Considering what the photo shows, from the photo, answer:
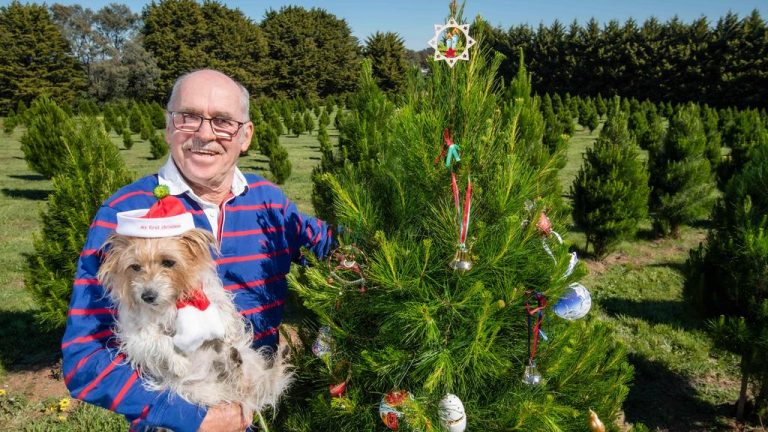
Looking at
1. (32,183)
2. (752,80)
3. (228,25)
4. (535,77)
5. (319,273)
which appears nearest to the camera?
(319,273)

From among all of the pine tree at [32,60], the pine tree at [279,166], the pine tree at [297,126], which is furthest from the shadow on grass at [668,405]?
the pine tree at [32,60]

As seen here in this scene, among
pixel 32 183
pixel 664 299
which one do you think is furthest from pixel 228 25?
pixel 664 299

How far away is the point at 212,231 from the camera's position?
2553 millimetres

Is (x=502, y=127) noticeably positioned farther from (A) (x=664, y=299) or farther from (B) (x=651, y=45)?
(B) (x=651, y=45)

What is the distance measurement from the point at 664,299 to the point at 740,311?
4035 millimetres

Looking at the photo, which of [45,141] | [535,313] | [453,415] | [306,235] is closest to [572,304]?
[535,313]

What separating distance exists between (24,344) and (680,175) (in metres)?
13.3

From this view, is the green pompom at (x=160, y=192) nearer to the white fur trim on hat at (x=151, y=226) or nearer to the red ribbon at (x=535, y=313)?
the white fur trim on hat at (x=151, y=226)

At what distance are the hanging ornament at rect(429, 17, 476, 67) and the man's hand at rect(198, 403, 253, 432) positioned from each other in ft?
5.87

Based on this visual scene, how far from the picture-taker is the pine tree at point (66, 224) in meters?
5.36

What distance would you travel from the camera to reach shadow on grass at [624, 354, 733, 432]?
5410 mm

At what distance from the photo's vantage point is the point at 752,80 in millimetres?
40781

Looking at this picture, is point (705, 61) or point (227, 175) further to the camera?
point (705, 61)

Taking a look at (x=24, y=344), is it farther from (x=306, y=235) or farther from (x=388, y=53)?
(x=388, y=53)
